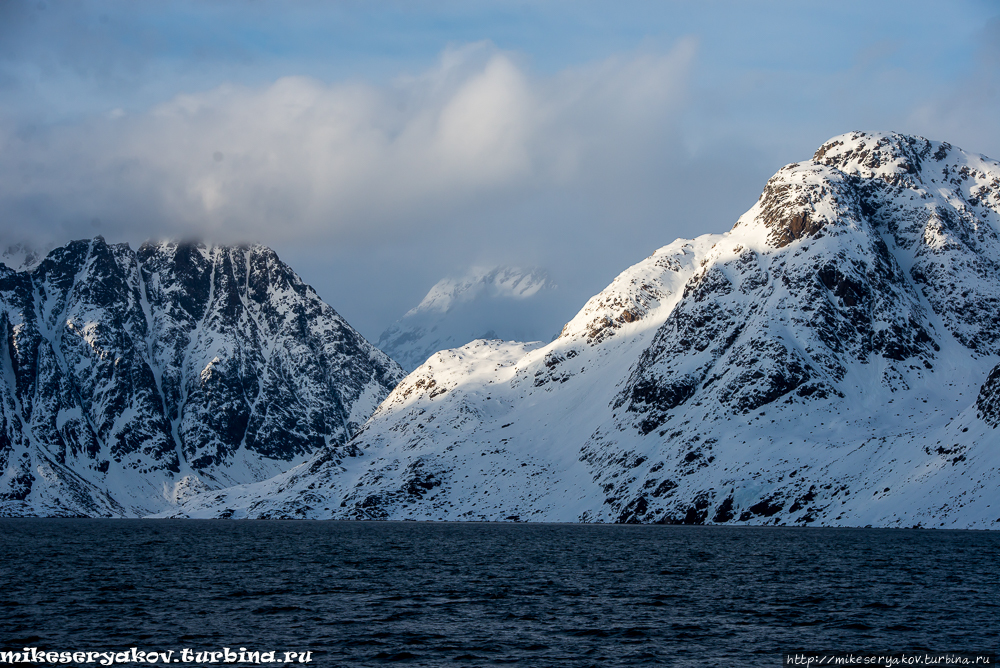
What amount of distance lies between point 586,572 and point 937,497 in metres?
122

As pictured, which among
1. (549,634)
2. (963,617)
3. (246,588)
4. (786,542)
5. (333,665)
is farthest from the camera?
(786,542)

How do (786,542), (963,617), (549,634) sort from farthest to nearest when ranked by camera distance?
(786,542) → (963,617) → (549,634)

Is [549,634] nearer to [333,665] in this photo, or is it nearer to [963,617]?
[333,665]

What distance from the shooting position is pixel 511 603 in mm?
76375

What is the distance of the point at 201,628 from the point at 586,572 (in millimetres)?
51982

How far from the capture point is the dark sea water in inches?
2205

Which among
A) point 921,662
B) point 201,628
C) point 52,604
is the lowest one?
point 921,662

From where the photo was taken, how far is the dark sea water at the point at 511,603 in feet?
184

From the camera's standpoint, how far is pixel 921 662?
50.8 m

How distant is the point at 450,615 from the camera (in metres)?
69.2

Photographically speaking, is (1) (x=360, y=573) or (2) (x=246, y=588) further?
(1) (x=360, y=573)

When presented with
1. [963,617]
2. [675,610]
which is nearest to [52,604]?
[675,610]

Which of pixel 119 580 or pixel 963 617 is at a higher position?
pixel 119 580

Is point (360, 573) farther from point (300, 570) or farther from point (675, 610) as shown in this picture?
point (675, 610)
